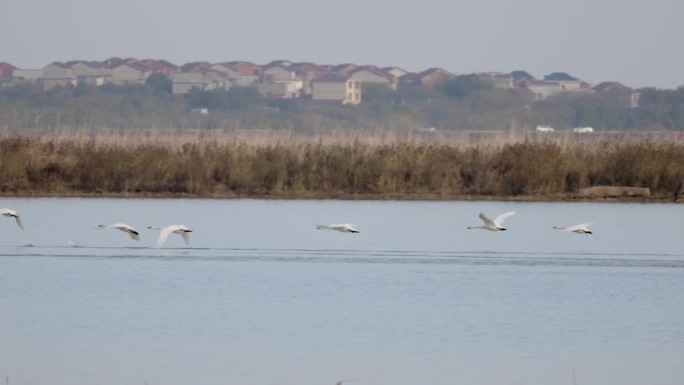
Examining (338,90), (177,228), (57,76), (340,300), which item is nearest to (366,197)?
(177,228)

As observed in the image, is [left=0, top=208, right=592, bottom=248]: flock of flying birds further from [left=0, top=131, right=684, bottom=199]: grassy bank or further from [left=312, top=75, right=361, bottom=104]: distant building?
[left=312, top=75, right=361, bottom=104]: distant building

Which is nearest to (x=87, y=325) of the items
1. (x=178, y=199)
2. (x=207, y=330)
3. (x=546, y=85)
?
(x=207, y=330)

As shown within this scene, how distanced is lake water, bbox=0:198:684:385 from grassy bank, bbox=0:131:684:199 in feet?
10.6

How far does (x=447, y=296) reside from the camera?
17203mm

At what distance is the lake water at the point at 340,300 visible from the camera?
40.7ft

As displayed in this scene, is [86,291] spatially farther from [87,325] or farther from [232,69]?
[232,69]

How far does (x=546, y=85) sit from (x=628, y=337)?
98.1 meters

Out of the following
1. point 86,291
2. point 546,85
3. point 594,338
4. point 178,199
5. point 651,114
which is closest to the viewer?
point 594,338

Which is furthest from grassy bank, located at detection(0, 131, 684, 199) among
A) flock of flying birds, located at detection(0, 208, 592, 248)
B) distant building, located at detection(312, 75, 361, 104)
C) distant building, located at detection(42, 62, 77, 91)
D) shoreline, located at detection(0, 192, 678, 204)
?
distant building, located at detection(42, 62, 77, 91)

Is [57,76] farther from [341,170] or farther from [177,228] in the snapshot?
[177,228]

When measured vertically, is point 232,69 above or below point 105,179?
above

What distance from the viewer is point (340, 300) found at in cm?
1675

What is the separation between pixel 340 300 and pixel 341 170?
50.4 ft

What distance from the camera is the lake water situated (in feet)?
40.7
